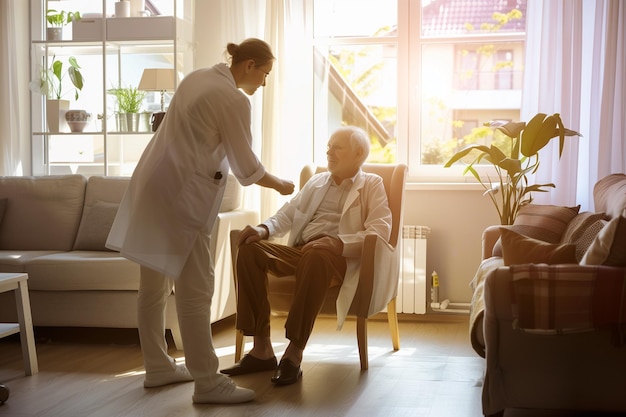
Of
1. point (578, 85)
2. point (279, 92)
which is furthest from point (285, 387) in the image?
point (578, 85)

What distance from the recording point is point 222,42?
203 inches

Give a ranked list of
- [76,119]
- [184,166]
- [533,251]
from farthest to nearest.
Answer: [76,119]
[184,166]
[533,251]

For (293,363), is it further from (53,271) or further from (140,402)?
(53,271)

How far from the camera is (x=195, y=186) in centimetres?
301

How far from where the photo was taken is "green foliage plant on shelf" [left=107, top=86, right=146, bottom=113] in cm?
527

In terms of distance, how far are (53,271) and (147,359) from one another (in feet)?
3.44

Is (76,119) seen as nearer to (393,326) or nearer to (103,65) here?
(103,65)

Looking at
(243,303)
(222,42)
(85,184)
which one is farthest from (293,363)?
(222,42)

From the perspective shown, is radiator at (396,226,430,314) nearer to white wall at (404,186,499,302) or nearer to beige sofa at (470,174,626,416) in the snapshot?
white wall at (404,186,499,302)

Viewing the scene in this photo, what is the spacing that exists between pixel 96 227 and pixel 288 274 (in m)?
1.40

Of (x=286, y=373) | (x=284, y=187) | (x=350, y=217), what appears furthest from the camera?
(x=350, y=217)

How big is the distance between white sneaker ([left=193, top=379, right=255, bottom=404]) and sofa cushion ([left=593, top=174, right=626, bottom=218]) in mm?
1575

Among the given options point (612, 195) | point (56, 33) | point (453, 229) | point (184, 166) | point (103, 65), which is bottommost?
point (453, 229)

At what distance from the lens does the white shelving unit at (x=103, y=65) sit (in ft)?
17.3
